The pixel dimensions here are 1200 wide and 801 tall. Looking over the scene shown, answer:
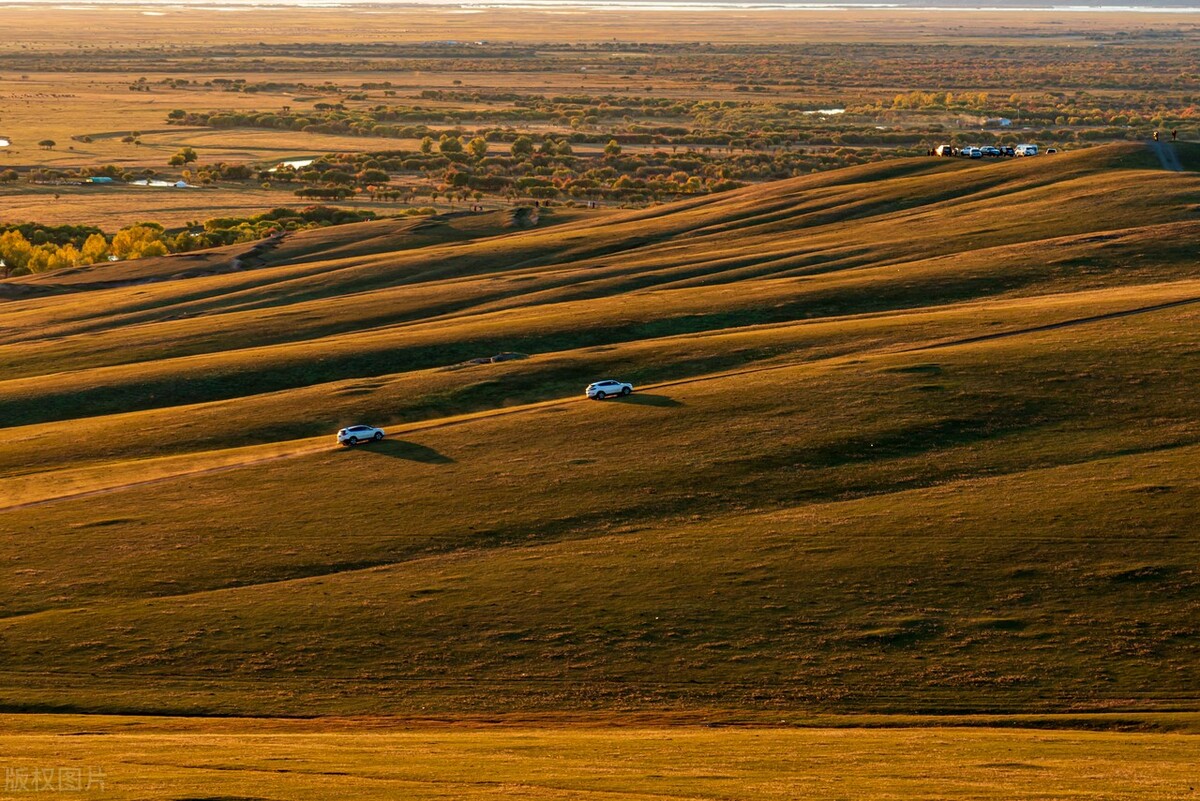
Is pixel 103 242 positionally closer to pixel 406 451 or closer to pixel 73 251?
pixel 73 251

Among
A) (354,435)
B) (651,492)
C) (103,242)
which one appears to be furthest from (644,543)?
(103,242)

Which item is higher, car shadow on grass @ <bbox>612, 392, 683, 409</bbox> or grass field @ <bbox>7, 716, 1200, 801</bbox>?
car shadow on grass @ <bbox>612, 392, 683, 409</bbox>

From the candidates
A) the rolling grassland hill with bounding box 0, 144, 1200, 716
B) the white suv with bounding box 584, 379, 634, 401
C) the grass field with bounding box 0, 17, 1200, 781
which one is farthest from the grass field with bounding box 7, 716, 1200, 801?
the white suv with bounding box 584, 379, 634, 401

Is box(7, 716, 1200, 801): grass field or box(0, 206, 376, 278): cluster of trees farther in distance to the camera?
box(0, 206, 376, 278): cluster of trees

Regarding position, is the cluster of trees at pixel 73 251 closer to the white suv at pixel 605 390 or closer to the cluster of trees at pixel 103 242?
the cluster of trees at pixel 103 242

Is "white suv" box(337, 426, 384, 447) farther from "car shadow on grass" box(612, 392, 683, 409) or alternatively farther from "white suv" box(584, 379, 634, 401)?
"car shadow on grass" box(612, 392, 683, 409)

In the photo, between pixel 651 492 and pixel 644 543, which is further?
pixel 651 492
